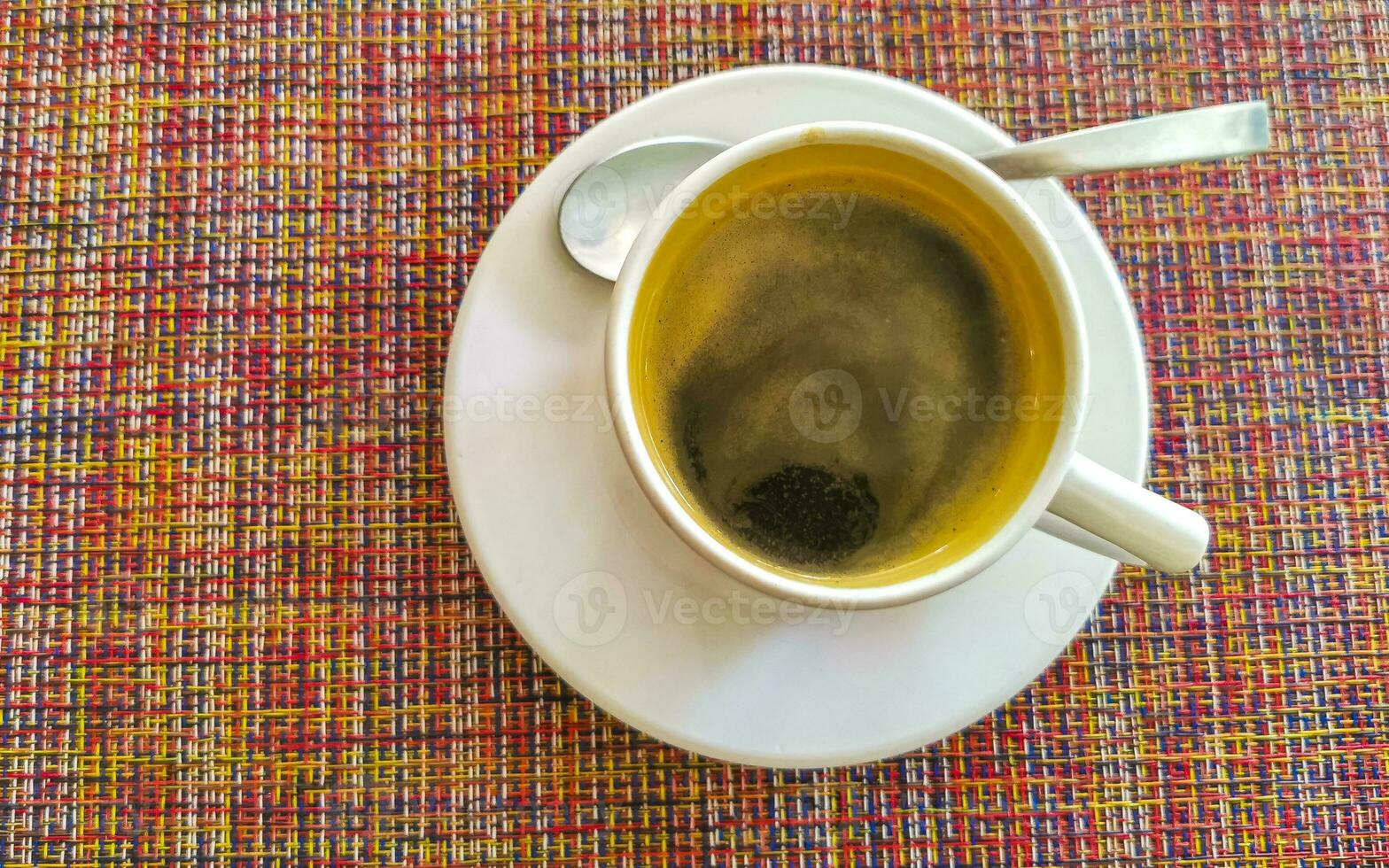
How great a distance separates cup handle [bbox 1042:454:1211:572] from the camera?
0.51 metres

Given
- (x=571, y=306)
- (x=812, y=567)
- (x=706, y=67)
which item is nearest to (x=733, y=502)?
(x=812, y=567)

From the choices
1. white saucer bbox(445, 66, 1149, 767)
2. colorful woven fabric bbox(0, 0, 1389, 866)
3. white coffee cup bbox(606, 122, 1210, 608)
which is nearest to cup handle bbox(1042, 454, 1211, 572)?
white coffee cup bbox(606, 122, 1210, 608)

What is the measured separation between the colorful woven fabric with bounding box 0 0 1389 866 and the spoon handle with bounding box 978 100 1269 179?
25cm

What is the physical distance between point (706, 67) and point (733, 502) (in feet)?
1.36

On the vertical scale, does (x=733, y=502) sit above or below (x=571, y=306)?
below

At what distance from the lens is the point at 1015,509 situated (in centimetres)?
52

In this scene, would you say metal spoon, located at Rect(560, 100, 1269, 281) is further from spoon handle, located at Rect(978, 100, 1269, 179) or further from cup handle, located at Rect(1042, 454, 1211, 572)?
cup handle, located at Rect(1042, 454, 1211, 572)

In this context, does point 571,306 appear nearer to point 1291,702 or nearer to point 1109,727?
point 1109,727

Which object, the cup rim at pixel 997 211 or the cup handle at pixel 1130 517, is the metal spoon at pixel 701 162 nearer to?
the cup rim at pixel 997 211

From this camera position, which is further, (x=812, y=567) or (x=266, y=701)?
(x=266, y=701)

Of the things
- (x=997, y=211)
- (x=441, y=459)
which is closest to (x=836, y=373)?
(x=997, y=211)

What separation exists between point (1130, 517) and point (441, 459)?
1.73 ft

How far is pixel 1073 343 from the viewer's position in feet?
1.76

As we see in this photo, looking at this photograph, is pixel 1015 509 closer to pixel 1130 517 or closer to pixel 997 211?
pixel 1130 517
